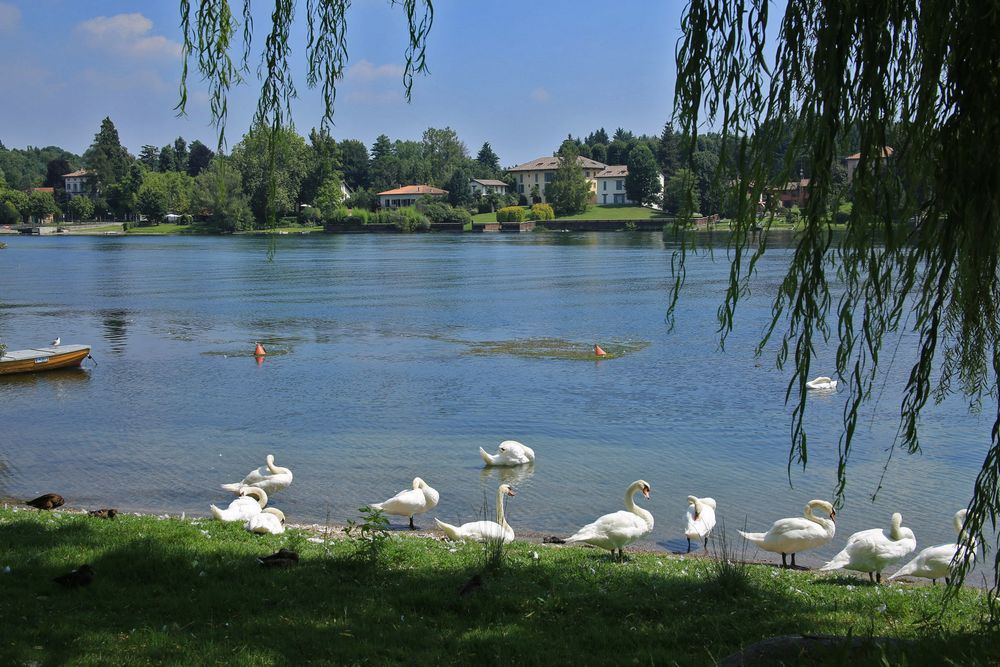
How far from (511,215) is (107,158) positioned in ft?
270

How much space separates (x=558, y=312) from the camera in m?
40.9

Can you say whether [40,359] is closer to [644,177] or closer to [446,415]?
[446,415]

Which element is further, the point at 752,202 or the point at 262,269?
the point at 262,269

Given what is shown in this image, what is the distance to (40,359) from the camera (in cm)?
2655

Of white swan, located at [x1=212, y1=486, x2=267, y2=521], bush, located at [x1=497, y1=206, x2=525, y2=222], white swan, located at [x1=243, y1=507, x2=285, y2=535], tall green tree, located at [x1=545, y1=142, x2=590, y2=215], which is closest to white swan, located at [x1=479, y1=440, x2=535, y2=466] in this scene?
white swan, located at [x1=212, y1=486, x2=267, y2=521]

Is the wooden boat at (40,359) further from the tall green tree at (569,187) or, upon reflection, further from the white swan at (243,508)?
the tall green tree at (569,187)

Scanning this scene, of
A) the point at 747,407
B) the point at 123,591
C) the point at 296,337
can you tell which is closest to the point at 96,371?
the point at 296,337

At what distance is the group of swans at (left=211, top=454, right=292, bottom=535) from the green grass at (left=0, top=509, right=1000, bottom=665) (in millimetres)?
1577

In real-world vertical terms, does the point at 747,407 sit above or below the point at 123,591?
below

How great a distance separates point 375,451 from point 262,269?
174ft

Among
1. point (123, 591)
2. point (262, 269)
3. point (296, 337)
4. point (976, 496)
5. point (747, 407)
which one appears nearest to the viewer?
point (976, 496)

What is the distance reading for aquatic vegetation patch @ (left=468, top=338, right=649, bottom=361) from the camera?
95.4 feet

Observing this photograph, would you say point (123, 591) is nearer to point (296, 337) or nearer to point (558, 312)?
point (296, 337)

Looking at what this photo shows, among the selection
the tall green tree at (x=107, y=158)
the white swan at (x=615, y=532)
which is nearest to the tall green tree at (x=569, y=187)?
the tall green tree at (x=107, y=158)
